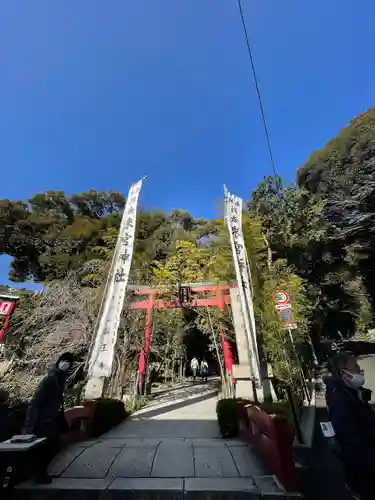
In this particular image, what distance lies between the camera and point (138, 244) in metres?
12.5

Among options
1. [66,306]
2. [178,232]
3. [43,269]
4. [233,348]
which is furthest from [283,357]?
[43,269]

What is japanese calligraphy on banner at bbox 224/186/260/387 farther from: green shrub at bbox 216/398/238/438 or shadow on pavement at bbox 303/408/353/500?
shadow on pavement at bbox 303/408/353/500

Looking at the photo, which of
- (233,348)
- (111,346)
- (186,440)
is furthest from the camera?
(233,348)

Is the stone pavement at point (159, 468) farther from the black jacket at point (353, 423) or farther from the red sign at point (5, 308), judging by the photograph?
the red sign at point (5, 308)

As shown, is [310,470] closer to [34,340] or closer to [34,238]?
[34,340]

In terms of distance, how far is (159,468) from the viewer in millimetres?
3320

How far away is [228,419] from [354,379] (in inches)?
137

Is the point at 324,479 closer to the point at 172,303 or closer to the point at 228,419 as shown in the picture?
the point at 228,419

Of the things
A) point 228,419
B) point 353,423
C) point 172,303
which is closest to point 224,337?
point 172,303

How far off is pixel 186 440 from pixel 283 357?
12.1ft

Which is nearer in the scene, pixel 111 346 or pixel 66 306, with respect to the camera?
pixel 111 346

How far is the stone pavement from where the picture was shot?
106 inches

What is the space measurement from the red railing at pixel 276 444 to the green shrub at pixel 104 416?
2.71 metres

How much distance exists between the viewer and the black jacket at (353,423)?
1787mm
